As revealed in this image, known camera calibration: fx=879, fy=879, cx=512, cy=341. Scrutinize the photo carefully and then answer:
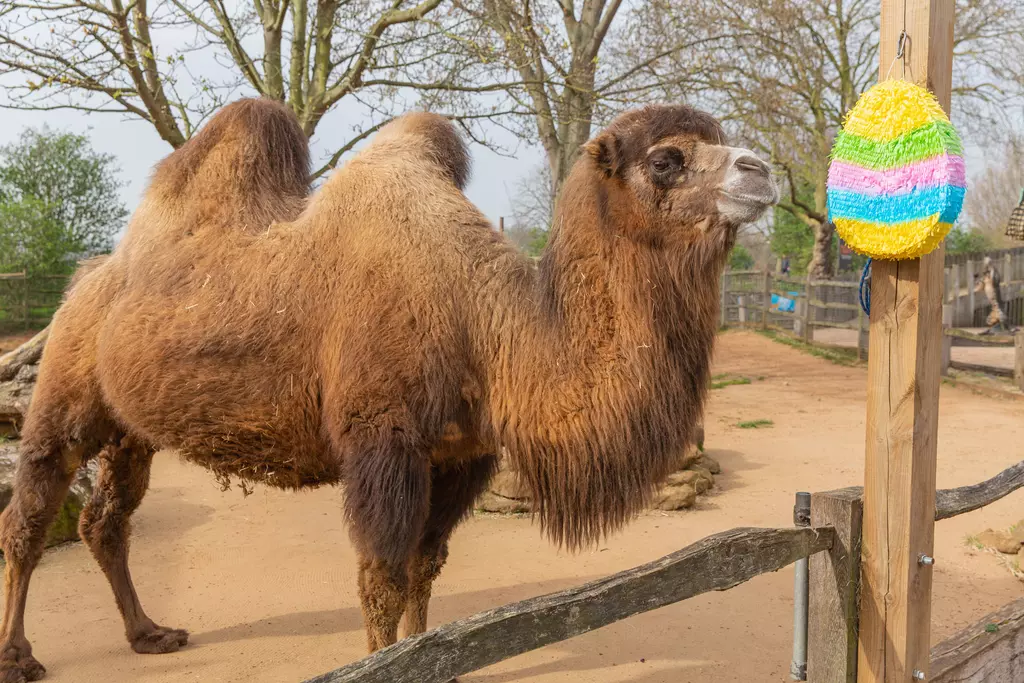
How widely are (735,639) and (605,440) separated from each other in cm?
225

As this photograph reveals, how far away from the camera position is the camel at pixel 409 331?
3.10m

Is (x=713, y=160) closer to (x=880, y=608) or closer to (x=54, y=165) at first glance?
(x=880, y=608)

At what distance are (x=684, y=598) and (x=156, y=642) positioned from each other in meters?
3.33

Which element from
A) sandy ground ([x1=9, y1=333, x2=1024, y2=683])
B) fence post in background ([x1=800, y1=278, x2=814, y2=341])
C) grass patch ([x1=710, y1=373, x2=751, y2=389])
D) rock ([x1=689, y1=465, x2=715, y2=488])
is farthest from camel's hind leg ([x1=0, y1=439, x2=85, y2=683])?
fence post in background ([x1=800, y1=278, x2=814, y2=341])

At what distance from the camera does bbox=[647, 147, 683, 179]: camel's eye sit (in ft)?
10.0

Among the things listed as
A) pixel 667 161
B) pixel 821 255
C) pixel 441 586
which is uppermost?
pixel 821 255

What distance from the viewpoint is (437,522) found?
161 inches

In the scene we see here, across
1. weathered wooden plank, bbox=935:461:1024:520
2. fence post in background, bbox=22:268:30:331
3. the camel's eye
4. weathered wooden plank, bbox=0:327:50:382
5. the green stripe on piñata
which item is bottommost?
weathered wooden plank, bbox=935:461:1024:520

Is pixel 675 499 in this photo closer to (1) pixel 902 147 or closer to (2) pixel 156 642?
(2) pixel 156 642

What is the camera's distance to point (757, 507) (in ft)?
23.8

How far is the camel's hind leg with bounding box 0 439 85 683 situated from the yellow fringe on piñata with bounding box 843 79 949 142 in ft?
12.7

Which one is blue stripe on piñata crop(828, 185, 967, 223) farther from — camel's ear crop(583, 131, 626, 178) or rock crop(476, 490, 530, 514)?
rock crop(476, 490, 530, 514)

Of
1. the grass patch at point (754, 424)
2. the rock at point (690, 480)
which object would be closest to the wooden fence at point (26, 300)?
the grass patch at point (754, 424)

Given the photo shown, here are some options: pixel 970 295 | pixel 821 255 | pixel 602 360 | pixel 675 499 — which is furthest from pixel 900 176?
pixel 821 255
